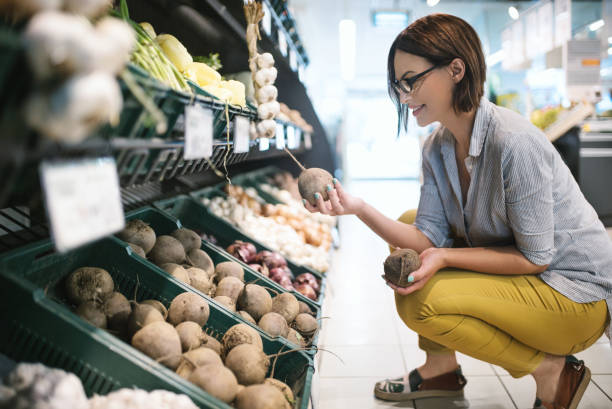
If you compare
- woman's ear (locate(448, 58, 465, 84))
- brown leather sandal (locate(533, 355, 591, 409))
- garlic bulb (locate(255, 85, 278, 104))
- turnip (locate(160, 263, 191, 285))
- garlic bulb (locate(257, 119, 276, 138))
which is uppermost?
woman's ear (locate(448, 58, 465, 84))

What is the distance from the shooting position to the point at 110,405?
0.92 metres

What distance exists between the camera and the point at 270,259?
2215 mm

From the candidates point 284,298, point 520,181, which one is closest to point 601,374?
point 520,181

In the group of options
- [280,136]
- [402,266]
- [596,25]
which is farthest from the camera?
[596,25]

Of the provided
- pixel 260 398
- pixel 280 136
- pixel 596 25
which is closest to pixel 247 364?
pixel 260 398

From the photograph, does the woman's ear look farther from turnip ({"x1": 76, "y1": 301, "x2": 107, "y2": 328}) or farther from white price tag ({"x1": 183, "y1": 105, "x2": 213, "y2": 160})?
turnip ({"x1": 76, "y1": 301, "x2": 107, "y2": 328})

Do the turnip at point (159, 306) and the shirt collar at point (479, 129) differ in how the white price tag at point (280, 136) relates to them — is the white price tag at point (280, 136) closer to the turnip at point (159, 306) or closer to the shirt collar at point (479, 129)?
the shirt collar at point (479, 129)

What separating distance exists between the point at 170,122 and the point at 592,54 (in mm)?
6970

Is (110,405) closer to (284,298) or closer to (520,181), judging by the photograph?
(284,298)

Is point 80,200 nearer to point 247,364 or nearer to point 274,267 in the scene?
point 247,364

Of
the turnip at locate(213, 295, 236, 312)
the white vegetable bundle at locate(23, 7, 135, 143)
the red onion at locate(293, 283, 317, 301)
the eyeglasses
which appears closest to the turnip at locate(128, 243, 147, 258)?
the turnip at locate(213, 295, 236, 312)

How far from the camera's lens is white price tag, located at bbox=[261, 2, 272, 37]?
208cm

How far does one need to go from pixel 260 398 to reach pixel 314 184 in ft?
2.85

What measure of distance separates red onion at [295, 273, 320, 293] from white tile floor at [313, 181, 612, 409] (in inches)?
14.0
